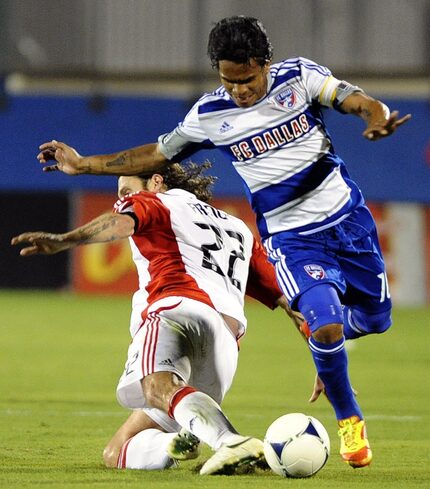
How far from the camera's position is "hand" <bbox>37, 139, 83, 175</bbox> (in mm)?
6469

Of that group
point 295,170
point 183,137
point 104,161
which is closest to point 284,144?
point 295,170

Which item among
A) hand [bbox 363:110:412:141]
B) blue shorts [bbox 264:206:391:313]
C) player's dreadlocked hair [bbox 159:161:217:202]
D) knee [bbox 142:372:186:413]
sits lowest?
knee [bbox 142:372:186:413]

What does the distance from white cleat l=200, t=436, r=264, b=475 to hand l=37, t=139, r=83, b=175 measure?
5.83ft

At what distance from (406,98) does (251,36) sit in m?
15.9

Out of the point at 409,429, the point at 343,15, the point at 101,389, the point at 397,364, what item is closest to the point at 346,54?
the point at 343,15

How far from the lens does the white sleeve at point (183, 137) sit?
6.54 metres

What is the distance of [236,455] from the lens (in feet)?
17.8

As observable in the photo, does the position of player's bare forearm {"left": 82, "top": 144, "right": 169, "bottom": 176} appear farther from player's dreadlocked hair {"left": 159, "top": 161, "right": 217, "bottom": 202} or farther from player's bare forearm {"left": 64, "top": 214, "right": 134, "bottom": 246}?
player's bare forearm {"left": 64, "top": 214, "right": 134, "bottom": 246}

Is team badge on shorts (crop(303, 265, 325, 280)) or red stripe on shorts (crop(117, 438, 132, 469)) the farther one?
team badge on shorts (crop(303, 265, 325, 280))

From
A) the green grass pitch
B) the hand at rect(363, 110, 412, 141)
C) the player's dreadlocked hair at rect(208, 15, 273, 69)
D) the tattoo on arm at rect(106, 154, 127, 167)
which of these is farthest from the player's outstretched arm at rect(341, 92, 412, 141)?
the green grass pitch

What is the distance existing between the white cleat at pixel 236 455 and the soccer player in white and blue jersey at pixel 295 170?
71cm

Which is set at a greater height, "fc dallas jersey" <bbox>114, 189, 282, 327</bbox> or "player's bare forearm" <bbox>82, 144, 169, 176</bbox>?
"player's bare forearm" <bbox>82, 144, 169, 176</bbox>

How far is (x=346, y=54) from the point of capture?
21.9 meters

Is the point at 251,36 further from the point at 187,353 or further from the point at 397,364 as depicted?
the point at 397,364
